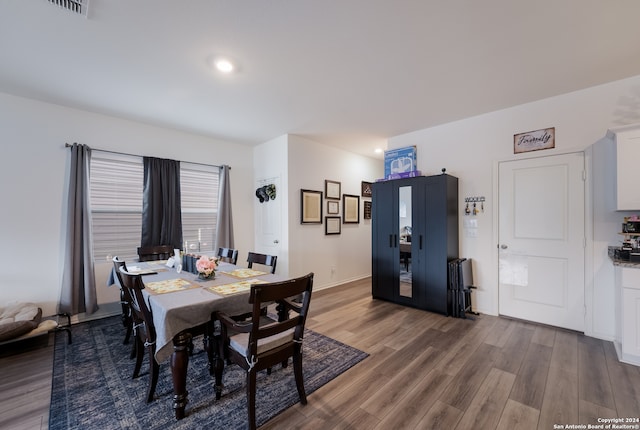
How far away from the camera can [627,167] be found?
244 centimetres

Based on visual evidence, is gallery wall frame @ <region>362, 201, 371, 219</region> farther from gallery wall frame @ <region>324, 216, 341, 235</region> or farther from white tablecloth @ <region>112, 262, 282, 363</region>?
white tablecloth @ <region>112, 262, 282, 363</region>

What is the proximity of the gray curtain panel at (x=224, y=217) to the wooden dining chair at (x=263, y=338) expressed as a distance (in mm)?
2881

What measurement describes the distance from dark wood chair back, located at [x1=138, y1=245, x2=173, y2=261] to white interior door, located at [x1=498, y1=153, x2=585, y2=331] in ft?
15.2

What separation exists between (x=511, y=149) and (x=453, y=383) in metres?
2.91

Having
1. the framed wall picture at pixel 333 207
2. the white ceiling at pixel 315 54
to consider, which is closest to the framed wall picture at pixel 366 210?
the framed wall picture at pixel 333 207

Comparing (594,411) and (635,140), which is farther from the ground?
(635,140)

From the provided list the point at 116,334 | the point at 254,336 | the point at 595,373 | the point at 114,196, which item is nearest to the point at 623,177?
the point at 595,373

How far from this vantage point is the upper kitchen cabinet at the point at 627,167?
2.40 meters

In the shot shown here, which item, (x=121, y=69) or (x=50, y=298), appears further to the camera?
(x=50, y=298)

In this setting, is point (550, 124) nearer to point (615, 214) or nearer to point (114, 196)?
point (615, 214)

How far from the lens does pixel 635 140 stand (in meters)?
2.41

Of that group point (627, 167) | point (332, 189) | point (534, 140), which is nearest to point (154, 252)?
point (332, 189)

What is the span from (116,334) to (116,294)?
0.81 m

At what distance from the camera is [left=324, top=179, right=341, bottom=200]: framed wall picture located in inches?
195
